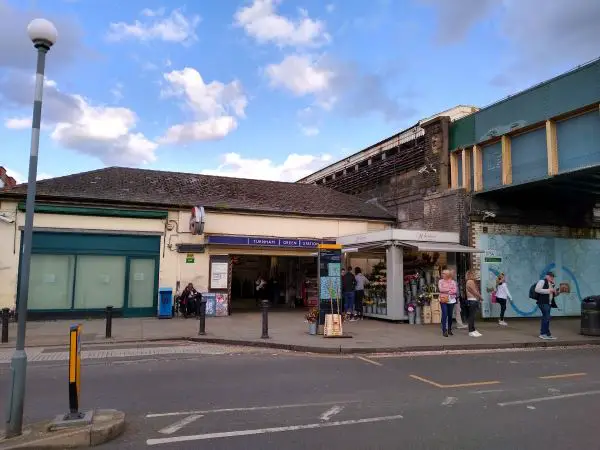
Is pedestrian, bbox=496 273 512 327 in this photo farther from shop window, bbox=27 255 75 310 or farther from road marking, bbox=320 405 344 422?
shop window, bbox=27 255 75 310

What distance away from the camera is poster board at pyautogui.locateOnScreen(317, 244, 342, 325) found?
12.6 metres

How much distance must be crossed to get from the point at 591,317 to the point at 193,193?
47.0 ft

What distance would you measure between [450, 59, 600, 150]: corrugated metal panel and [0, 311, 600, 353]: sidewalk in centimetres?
651

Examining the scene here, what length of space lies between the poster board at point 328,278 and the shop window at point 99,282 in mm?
8182

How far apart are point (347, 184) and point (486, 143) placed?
10.0m

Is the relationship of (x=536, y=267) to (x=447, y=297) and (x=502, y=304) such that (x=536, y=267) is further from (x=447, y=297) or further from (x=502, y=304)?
(x=447, y=297)

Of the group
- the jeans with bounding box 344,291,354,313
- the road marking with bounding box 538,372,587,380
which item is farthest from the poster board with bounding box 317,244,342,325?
the road marking with bounding box 538,372,587,380

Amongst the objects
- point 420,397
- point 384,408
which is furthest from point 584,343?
point 384,408

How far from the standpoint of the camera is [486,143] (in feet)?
54.9

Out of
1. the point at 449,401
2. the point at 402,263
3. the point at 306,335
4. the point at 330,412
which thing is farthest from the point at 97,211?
the point at 449,401

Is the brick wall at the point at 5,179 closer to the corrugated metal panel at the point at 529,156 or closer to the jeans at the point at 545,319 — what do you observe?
the corrugated metal panel at the point at 529,156

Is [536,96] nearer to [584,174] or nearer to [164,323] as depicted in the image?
[584,174]

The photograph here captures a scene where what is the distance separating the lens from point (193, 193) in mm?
19172

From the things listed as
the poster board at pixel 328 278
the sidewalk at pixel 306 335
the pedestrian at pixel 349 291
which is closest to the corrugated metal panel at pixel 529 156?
the sidewalk at pixel 306 335
